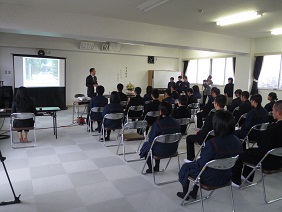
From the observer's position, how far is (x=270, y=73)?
30.5 ft

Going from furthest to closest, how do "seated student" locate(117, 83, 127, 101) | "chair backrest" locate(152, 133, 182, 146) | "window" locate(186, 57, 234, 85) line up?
"window" locate(186, 57, 234, 85) → "seated student" locate(117, 83, 127, 101) → "chair backrest" locate(152, 133, 182, 146)

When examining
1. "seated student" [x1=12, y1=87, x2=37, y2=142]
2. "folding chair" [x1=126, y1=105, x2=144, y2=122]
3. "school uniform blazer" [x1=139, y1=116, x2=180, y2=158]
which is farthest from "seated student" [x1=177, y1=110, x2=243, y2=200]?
"seated student" [x1=12, y1=87, x2=37, y2=142]

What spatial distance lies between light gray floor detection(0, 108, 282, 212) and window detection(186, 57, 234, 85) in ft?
25.3

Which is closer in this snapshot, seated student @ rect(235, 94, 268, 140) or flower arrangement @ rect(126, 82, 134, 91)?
seated student @ rect(235, 94, 268, 140)

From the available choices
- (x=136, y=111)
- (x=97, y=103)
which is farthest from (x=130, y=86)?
(x=97, y=103)

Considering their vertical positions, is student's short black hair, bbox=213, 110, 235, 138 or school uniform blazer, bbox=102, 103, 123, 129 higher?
student's short black hair, bbox=213, 110, 235, 138

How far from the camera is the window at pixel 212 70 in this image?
36.0 ft

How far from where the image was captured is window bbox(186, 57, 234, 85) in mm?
10969

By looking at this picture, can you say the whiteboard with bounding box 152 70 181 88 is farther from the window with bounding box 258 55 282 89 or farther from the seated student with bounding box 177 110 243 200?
the seated student with bounding box 177 110 243 200

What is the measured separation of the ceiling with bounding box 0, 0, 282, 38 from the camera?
4770mm

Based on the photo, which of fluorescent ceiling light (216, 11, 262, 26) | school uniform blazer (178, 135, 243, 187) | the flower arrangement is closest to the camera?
school uniform blazer (178, 135, 243, 187)

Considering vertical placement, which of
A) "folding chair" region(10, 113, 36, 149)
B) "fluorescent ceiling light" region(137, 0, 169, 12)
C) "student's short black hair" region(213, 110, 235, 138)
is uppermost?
"fluorescent ceiling light" region(137, 0, 169, 12)

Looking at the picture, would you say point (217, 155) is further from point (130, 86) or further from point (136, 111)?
point (130, 86)

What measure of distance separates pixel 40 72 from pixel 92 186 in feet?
24.3
